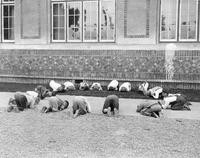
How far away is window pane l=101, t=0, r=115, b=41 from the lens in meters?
15.4

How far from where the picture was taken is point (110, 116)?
9.37m

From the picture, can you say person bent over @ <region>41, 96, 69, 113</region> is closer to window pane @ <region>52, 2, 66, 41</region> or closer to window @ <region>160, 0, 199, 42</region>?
window @ <region>160, 0, 199, 42</region>

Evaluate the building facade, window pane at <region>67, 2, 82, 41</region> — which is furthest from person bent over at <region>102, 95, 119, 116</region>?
window pane at <region>67, 2, 82, 41</region>

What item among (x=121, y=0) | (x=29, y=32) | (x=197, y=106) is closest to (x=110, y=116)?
(x=197, y=106)

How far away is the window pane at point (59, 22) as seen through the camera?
16.1 meters

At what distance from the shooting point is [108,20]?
1551cm

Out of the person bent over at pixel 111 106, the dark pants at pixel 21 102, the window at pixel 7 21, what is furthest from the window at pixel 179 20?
the window at pixel 7 21

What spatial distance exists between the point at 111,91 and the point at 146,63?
2.00 meters

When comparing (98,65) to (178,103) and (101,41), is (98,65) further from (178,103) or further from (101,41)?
(178,103)

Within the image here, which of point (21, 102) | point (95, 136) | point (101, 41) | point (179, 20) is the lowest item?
point (95, 136)

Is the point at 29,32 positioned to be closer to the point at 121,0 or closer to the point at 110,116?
the point at 121,0

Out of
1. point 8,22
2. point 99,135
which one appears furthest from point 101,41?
point 99,135

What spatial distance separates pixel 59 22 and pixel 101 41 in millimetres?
2212

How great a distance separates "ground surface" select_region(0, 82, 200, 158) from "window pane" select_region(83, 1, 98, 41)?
6211mm
